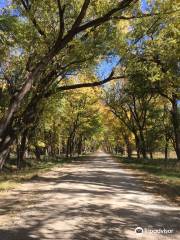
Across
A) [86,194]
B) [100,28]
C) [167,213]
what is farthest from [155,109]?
[167,213]

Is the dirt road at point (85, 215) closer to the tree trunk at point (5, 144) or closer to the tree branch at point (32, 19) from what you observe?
the tree trunk at point (5, 144)

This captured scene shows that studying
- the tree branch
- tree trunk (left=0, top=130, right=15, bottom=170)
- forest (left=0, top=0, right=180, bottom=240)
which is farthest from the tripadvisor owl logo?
the tree branch

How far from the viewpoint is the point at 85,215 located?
428 inches

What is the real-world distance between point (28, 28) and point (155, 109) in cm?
3416

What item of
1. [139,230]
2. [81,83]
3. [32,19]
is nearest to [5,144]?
[32,19]

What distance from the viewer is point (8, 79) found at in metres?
23.0

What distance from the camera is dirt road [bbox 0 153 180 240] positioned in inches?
347

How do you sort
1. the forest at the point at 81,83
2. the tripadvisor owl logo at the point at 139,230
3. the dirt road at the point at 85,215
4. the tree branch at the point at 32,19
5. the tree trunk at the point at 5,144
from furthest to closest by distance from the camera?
the tree branch at the point at 32,19
the tree trunk at the point at 5,144
the forest at the point at 81,83
the tripadvisor owl logo at the point at 139,230
the dirt road at the point at 85,215

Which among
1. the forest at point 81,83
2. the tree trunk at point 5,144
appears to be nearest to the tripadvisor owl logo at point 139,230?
the forest at point 81,83

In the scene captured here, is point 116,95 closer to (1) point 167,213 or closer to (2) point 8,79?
(2) point 8,79

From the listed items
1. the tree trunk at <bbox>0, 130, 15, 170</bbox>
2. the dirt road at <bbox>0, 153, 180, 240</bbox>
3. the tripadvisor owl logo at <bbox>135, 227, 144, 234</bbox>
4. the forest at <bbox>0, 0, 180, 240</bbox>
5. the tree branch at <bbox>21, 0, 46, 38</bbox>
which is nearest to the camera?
the dirt road at <bbox>0, 153, 180, 240</bbox>

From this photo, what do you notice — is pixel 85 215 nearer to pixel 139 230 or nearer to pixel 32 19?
pixel 139 230

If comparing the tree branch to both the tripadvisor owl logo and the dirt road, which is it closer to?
the dirt road

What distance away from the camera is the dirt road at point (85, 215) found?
8.82m
